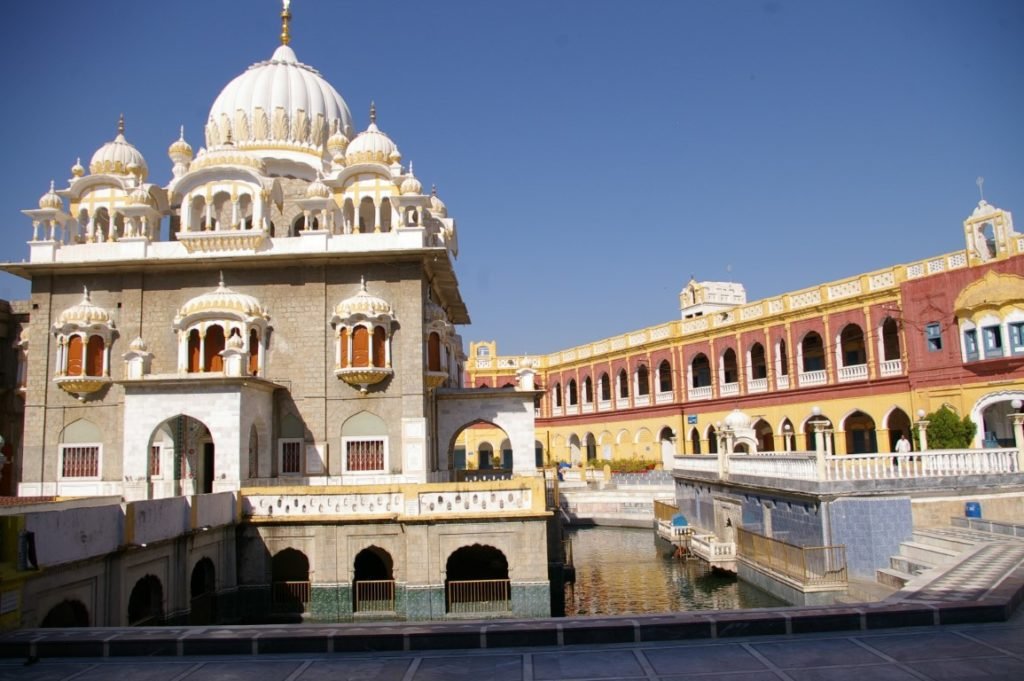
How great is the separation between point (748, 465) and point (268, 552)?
44.9ft

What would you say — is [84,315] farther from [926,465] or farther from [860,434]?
[860,434]

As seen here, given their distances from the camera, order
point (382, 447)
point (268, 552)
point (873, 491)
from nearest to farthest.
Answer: point (873, 491)
point (268, 552)
point (382, 447)

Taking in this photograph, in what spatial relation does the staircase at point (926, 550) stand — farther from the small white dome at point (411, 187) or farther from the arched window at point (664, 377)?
the arched window at point (664, 377)

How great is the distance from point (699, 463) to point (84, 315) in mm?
21289

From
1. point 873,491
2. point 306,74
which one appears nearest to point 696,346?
point 306,74

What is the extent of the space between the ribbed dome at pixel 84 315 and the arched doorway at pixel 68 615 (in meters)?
11.6

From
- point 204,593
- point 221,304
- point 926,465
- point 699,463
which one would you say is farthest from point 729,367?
point 204,593

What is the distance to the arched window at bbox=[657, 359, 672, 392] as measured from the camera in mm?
48941

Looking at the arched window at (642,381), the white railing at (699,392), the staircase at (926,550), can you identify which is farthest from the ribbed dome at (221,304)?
the arched window at (642,381)

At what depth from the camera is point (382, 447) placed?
76.8ft

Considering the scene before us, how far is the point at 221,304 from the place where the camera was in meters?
23.0

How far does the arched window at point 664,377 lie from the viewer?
4894cm

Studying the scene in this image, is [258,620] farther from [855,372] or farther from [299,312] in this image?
[855,372]

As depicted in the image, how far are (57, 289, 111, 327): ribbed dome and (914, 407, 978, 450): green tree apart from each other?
28271 millimetres
